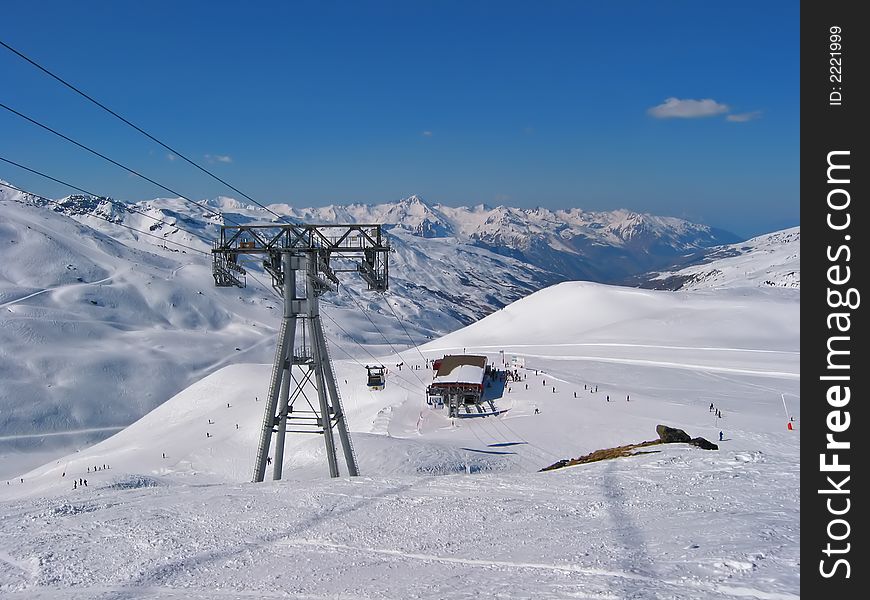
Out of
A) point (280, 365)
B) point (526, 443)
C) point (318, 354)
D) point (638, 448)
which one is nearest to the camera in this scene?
point (280, 365)

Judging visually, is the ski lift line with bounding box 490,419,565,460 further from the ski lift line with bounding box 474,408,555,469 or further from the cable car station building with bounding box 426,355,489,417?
the cable car station building with bounding box 426,355,489,417

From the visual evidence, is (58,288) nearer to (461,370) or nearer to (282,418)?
(461,370)

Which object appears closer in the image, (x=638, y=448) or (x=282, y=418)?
(x=282, y=418)

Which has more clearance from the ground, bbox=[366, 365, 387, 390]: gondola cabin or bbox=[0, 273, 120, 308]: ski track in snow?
bbox=[0, 273, 120, 308]: ski track in snow

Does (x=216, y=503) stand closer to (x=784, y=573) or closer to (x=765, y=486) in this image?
(x=784, y=573)

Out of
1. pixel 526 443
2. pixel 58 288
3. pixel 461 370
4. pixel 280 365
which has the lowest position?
pixel 526 443

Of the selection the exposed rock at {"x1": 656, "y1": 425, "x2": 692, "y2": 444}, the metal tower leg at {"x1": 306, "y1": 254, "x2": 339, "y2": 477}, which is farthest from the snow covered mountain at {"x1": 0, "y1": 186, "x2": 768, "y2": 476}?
the exposed rock at {"x1": 656, "y1": 425, "x2": 692, "y2": 444}

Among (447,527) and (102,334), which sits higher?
(447,527)

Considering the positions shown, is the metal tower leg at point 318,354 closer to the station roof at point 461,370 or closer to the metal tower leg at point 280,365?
the metal tower leg at point 280,365

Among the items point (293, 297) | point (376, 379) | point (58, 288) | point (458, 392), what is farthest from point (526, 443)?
point (58, 288)

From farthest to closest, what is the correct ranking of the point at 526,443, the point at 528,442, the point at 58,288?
the point at 58,288
the point at 528,442
the point at 526,443

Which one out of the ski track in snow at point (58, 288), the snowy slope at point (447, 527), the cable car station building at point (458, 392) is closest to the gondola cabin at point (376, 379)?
the cable car station building at point (458, 392)

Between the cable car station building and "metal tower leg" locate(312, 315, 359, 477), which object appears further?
the cable car station building

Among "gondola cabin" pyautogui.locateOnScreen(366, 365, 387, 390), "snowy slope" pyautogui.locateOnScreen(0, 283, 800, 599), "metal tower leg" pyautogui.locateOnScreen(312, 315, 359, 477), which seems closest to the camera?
"snowy slope" pyautogui.locateOnScreen(0, 283, 800, 599)
